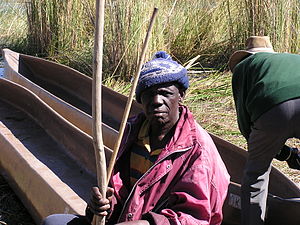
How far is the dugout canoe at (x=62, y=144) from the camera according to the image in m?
3.20

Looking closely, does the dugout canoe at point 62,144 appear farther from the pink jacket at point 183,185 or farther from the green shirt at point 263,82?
the pink jacket at point 183,185

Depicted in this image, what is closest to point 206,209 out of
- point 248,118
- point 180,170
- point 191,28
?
point 180,170

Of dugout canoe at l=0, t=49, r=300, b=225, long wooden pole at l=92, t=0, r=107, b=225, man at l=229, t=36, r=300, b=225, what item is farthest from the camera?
dugout canoe at l=0, t=49, r=300, b=225

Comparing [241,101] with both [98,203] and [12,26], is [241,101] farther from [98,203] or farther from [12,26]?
[12,26]

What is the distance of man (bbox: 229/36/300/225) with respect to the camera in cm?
284

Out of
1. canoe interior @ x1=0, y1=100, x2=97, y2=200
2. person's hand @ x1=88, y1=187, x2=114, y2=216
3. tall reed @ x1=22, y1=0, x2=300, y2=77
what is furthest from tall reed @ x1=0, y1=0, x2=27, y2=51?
person's hand @ x1=88, y1=187, x2=114, y2=216

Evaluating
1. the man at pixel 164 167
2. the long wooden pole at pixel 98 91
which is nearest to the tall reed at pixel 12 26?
the man at pixel 164 167

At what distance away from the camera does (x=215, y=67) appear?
332 inches

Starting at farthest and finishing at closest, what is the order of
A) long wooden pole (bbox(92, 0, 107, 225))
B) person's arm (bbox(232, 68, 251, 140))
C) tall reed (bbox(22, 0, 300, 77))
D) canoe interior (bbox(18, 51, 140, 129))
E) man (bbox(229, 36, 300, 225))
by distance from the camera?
tall reed (bbox(22, 0, 300, 77)), canoe interior (bbox(18, 51, 140, 129)), person's arm (bbox(232, 68, 251, 140)), man (bbox(229, 36, 300, 225)), long wooden pole (bbox(92, 0, 107, 225))

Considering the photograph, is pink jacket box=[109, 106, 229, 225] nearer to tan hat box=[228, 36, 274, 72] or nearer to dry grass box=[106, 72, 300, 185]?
tan hat box=[228, 36, 274, 72]

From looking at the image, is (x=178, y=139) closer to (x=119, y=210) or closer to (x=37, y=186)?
(x=119, y=210)

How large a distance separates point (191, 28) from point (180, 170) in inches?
274

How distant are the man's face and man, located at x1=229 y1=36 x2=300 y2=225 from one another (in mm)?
686

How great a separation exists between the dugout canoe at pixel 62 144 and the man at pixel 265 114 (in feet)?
0.49
